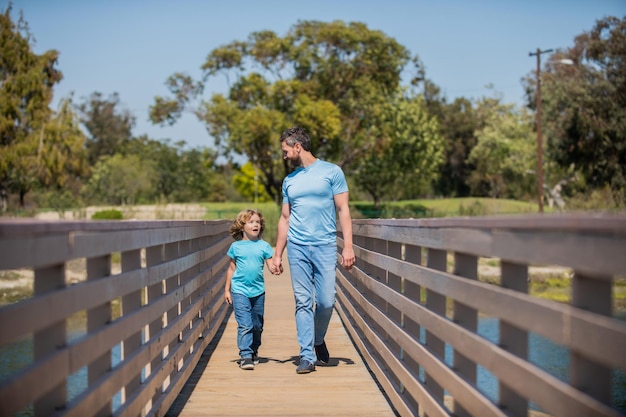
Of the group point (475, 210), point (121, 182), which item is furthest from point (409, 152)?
point (121, 182)

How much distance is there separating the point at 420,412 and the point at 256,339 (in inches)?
126

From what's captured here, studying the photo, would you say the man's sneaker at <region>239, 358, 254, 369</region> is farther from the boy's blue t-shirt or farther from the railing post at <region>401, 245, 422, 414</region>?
the railing post at <region>401, 245, 422, 414</region>

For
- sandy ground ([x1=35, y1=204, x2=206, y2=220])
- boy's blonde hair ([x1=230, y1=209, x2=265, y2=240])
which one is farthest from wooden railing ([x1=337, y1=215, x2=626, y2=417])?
sandy ground ([x1=35, y1=204, x2=206, y2=220])

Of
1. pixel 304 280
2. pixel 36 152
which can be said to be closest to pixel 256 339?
pixel 304 280

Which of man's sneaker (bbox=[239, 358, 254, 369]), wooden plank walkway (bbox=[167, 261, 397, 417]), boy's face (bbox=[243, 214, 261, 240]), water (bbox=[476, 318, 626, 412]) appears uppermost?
boy's face (bbox=[243, 214, 261, 240])

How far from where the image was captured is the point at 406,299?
6168 mm

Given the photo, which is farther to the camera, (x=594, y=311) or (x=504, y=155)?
(x=504, y=155)

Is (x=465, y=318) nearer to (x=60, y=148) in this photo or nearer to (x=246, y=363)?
(x=246, y=363)

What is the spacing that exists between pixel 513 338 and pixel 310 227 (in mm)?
4141

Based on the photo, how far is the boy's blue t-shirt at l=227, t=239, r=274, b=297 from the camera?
27.9 ft

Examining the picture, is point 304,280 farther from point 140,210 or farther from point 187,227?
point 140,210

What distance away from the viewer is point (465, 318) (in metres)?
4.56

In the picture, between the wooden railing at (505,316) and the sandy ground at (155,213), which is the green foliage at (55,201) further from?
the wooden railing at (505,316)

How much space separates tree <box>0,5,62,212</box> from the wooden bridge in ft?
186
